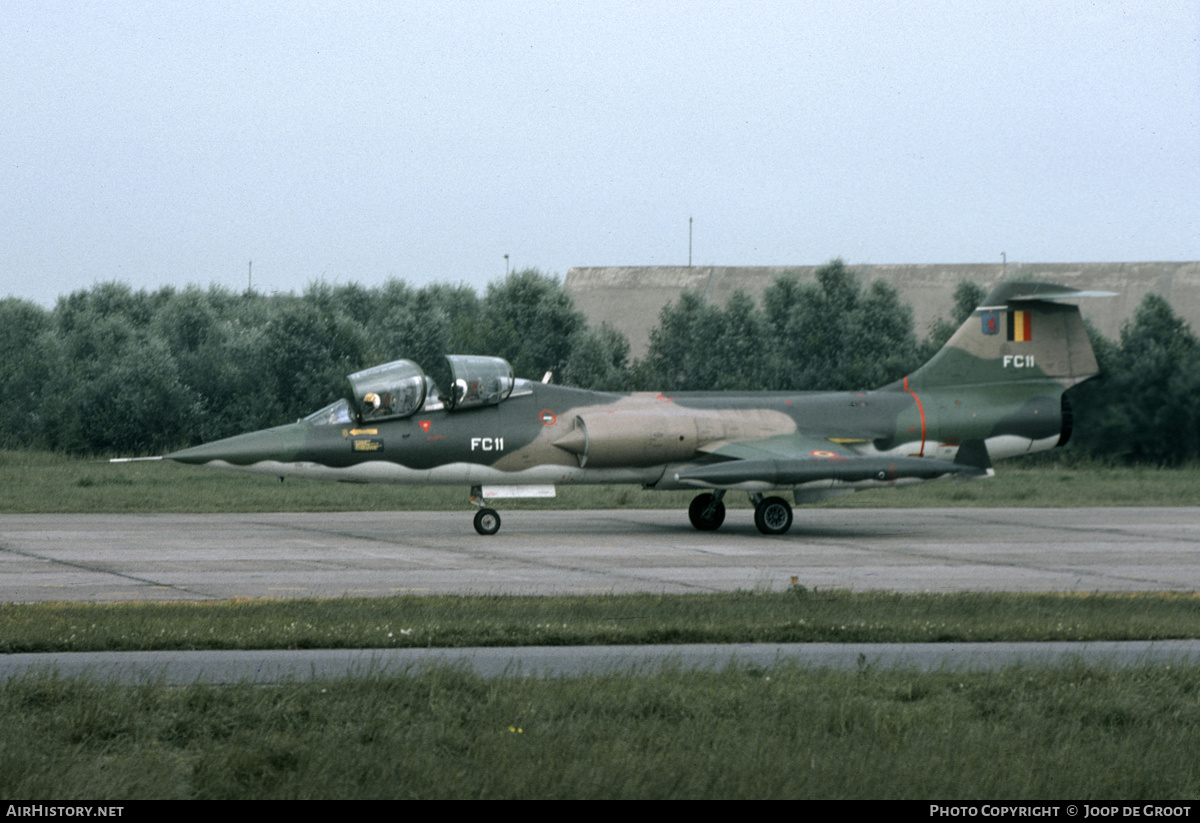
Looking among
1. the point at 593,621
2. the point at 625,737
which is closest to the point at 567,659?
the point at 593,621

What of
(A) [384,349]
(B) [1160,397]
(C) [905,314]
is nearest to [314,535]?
(B) [1160,397]

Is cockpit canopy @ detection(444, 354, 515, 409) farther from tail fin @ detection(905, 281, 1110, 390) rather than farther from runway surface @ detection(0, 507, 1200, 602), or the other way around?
tail fin @ detection(905, 281, 1110, 390)

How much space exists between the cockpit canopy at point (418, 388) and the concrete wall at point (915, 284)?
35.7 meters

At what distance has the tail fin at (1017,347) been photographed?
26.2m

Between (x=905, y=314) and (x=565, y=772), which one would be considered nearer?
(x=565, y=772)

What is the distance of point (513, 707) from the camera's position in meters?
8.51

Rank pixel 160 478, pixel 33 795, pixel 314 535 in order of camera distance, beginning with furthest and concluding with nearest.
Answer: pixel 160 478 < pixel 314 535 < pixel 33 795

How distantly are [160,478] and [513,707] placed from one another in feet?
98.4

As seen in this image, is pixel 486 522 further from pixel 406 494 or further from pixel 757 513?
pixel 406 494

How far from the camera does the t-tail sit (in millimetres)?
25828

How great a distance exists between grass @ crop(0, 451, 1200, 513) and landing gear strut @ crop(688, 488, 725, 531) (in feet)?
17.6

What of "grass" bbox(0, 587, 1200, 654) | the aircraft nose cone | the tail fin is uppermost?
the tail fin

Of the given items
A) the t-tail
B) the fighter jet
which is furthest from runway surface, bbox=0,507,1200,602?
the t-tail
